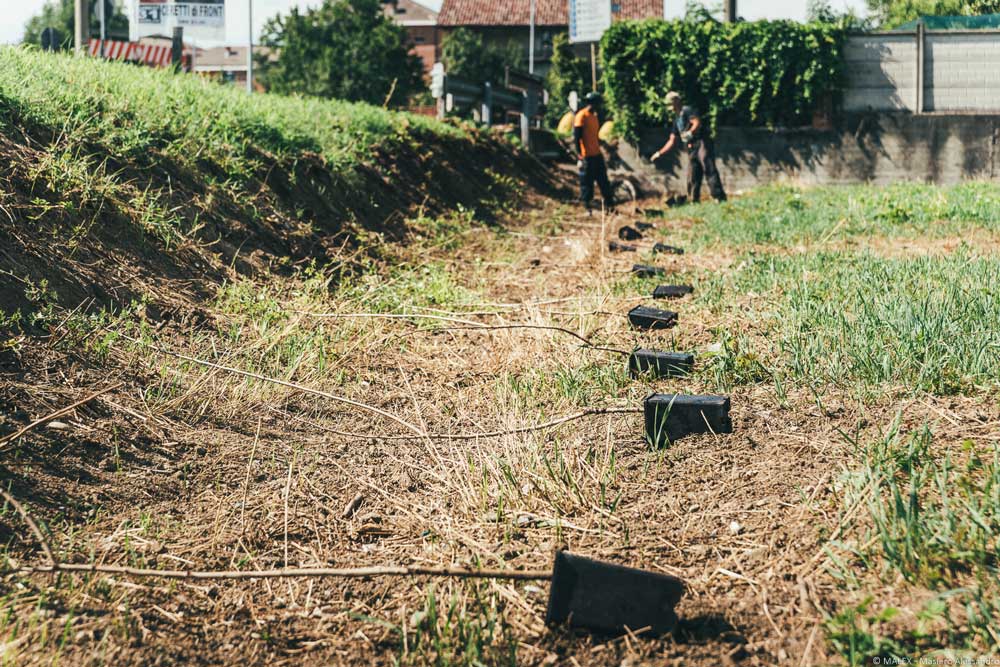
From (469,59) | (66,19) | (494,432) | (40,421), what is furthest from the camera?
(66,19)

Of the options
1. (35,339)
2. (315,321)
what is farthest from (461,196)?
(35,339)

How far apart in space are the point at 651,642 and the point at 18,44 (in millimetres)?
7620

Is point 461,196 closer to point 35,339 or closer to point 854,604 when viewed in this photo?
point 35,339

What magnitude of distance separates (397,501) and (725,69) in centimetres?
1648

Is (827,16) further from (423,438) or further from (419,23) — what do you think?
(419,23)

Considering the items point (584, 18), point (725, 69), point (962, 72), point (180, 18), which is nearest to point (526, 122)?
point (725, 69)

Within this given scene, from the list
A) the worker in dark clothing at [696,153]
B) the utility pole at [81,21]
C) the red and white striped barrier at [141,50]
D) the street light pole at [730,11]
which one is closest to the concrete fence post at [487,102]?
the worker in dark clothing at [696,153]

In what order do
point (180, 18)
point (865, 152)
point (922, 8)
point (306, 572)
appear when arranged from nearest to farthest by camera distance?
point (306, 572)
point (180, 18)
point (865, 152)
point (922, 8)

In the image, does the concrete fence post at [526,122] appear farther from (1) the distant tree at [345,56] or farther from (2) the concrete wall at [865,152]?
(1) the distant tree at [345,56]

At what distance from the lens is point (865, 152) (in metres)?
17.6

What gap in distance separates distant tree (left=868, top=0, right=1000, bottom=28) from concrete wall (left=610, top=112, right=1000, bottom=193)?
1751 centimetres

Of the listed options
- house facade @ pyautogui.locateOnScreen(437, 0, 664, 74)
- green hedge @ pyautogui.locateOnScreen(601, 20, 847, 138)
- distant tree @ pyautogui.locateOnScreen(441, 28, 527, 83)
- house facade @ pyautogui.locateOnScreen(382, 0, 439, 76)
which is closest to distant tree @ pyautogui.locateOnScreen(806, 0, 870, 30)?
green hedge @ pyautogui.locateOnScreen(601, 20, 847, 138)

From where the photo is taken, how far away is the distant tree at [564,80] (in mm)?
39875

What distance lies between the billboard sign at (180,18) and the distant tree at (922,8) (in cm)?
2738
